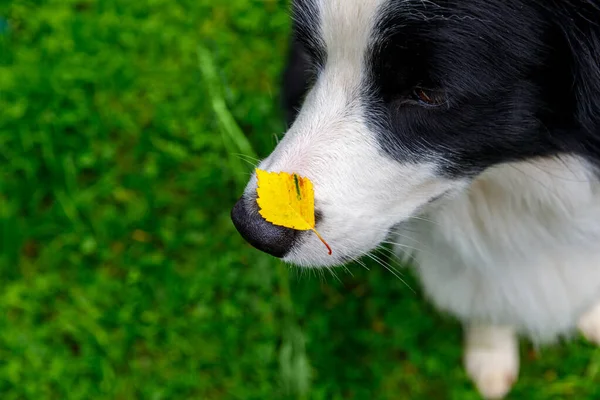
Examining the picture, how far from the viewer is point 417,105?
131cm

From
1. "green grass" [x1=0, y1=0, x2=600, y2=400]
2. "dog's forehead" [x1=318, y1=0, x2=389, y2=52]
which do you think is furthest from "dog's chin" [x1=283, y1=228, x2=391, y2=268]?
"green grass" [x1=0, y1=0, x2=600, y2=400]

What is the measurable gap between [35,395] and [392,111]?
1741mm

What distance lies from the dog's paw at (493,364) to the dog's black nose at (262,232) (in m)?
1.12

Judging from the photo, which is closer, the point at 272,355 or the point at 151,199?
the point at 272,355

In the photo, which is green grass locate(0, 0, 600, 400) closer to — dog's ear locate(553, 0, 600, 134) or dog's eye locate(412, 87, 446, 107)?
dog's eye locate(412, 87, 446, 107)

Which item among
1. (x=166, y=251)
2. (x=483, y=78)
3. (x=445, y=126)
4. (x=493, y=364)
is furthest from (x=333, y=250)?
(x=166, y=251)

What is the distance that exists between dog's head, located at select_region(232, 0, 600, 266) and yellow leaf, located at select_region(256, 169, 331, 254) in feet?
0.06

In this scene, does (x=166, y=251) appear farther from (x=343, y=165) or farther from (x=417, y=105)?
(x=417, y=105)

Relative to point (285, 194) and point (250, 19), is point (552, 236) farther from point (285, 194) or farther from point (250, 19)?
point (250, 19)

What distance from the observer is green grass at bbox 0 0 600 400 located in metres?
2.34

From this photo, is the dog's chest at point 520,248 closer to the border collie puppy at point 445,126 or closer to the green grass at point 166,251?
the border collie puppy at point 445,126

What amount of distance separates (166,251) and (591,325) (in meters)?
1.60

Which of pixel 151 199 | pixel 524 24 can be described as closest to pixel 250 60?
pixel 151 199

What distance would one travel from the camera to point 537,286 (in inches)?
73.6
